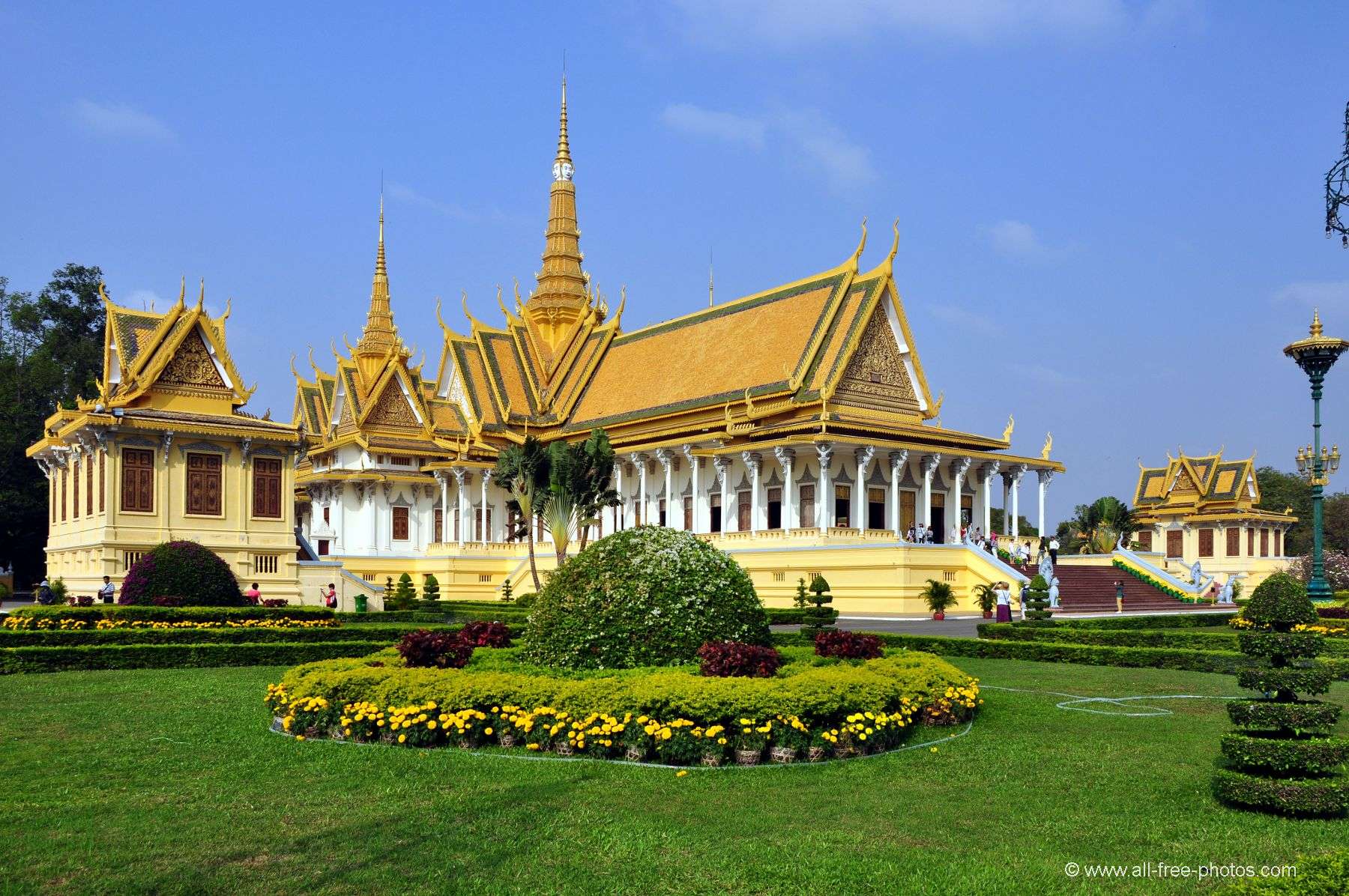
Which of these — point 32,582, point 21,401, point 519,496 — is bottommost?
point 32,582

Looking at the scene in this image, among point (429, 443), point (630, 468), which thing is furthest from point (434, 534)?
point (630, 468)

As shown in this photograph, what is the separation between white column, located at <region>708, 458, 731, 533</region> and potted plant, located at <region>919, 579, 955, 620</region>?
8.60m

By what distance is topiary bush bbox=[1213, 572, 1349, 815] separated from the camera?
7699 millimetres

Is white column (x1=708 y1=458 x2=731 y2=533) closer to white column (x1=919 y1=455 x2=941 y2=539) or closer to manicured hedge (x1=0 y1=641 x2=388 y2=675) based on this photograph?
white column (x1=919 y1=455 x2=941 y2=539)

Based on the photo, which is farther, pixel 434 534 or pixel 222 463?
pixel 434 534

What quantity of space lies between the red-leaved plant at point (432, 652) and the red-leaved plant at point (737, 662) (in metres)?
2.77

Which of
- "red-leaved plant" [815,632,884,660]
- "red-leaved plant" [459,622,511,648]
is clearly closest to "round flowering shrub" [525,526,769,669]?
"red-leaved plant" [815,632,884,660]

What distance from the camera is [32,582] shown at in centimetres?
5262

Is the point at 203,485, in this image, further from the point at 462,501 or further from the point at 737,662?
the point at 737,662

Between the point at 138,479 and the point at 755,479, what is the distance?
58.7ft

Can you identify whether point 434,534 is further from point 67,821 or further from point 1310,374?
point 67,821

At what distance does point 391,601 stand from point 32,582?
26.4m

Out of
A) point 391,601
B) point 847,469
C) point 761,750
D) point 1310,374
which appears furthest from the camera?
point 847,469

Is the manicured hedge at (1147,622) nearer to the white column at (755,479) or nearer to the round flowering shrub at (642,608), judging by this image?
the round flowering shrub at (642,608)
